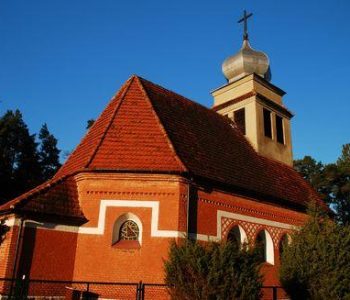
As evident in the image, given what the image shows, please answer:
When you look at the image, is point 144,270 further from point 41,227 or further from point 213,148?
point 213,148

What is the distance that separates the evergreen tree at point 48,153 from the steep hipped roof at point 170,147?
17227 millimetres

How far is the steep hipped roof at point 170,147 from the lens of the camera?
47.2 feet

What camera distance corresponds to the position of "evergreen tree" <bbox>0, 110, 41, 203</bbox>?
28.0m

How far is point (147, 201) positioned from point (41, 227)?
12.1 ft

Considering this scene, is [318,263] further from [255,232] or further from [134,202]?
[134,202]

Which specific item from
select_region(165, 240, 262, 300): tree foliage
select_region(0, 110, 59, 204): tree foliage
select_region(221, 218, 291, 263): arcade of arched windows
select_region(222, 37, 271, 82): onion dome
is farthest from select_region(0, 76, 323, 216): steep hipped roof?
select_region(0, 110, 59, 204): tree foliage

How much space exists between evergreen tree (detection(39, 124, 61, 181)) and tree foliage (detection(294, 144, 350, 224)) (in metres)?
27.0

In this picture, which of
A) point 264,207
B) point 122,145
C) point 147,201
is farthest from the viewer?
point 264,207

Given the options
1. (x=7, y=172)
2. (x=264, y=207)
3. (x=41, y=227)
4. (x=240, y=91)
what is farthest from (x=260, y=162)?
(x=7, y=172)

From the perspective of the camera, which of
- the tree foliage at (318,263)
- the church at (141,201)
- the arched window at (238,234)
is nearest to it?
the tree foliage at (318,263)

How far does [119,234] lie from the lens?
45.1 feet

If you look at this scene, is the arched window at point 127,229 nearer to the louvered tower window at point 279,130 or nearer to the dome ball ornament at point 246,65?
the louvered tower window at point 279,130

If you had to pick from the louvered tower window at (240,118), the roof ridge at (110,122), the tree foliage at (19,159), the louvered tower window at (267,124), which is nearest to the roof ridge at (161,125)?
the roof ridge at (110,122)

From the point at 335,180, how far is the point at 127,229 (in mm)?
33650
